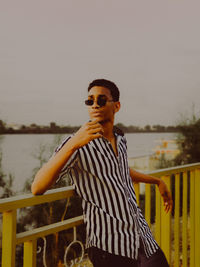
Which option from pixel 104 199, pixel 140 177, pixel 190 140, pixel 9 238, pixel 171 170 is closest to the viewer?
pixel 9 238

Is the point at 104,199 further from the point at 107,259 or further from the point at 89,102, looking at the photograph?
the point at 89,102

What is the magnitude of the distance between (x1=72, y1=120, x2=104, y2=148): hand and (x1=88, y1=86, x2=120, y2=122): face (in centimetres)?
24

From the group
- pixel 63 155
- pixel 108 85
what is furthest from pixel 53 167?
pixel 108 85

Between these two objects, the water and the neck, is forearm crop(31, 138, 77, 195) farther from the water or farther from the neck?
the water

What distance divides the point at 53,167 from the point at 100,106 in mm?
392

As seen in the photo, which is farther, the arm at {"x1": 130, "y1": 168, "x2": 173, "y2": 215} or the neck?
the arm at {"x1": 130, "y1": 168, "x2": 173, "y2": 215}

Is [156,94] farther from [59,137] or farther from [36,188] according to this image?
[36,188]

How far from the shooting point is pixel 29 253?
1.21 metres

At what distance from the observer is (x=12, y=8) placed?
20.5 meters

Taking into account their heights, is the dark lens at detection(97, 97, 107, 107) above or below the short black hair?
below

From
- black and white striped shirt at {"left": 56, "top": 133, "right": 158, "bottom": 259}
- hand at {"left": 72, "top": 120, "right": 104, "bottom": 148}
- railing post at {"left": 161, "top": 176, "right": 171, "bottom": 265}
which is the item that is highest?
hand at {"left": 72, "top": 120, "right": 104, "bottom": 148}

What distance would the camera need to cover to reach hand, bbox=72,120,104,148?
1.13m

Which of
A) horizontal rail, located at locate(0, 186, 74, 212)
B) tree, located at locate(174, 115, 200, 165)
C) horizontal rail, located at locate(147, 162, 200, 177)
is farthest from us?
tree, located at locate(174, 115, 200, 165)

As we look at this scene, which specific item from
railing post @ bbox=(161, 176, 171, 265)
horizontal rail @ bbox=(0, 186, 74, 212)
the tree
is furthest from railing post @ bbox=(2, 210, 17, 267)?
the tree
